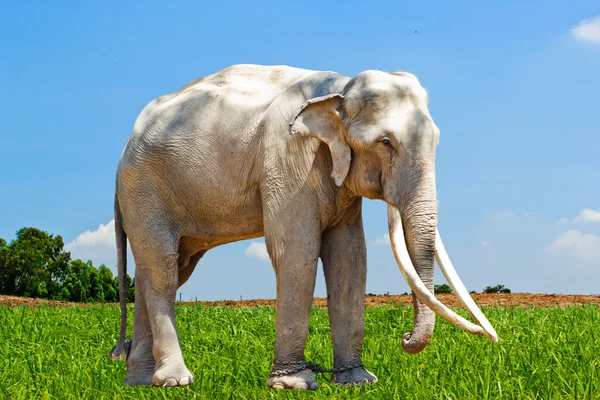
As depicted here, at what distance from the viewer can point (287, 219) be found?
15.1ft

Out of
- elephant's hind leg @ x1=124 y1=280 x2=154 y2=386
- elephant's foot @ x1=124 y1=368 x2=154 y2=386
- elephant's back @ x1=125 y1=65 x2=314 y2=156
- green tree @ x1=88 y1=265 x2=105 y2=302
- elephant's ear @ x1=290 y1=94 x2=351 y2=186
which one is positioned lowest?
elephant's foot @ x1=124 y1=368 x2=154 y2=386

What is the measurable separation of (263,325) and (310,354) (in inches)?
92.4

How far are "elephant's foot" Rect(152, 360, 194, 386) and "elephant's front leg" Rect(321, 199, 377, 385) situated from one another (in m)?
1.01

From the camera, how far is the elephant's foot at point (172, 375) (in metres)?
5.06

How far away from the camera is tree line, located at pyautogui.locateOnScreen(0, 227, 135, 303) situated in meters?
14.8

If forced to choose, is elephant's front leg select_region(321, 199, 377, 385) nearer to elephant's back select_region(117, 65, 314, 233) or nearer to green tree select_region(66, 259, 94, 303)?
elephant's back select_region(117, 65, 314, 233)

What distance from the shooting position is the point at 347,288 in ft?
16.2

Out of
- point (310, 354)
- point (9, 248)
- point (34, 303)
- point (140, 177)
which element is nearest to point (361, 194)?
point (140, 177)

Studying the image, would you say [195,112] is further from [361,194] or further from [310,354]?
[310,354]

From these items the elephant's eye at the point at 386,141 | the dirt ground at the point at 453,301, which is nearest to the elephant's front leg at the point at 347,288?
the elephant's eye at the point at 386,141

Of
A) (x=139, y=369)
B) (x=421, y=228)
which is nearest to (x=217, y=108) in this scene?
(x=421, y=228)

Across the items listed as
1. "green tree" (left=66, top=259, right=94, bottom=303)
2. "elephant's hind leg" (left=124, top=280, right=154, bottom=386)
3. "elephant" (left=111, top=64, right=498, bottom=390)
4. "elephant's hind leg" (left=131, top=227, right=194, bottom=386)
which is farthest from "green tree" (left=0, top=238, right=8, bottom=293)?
"elephant's hind leg" (left=131, top=227, right=194, bottom=386)

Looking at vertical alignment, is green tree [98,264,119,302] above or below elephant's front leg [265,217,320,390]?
above

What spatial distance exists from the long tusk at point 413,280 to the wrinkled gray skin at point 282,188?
3.1 inches
